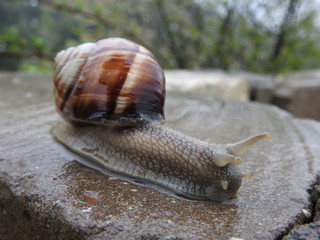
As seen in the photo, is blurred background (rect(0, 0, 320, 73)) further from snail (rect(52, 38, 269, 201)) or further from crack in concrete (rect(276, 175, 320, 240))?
crack in concrete (rect(276, 175, 320, 240))

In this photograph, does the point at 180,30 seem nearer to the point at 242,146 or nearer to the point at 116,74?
the point at 116,74

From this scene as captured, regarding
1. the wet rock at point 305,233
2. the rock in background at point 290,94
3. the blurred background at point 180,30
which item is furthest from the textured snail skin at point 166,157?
the blurred background at point 180,30

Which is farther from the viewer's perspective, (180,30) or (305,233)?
(180,30)

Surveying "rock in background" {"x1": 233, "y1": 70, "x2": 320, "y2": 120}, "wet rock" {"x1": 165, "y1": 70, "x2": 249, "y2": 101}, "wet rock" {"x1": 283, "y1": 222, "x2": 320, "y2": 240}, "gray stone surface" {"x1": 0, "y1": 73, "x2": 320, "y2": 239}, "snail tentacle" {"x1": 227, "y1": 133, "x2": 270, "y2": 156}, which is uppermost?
"snail tentacle" {"x1": 227, "y1": 133, "x2": 270, "y2": 156}

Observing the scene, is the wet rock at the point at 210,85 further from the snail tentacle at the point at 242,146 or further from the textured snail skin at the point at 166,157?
the snail tentacle at the point at 242,146

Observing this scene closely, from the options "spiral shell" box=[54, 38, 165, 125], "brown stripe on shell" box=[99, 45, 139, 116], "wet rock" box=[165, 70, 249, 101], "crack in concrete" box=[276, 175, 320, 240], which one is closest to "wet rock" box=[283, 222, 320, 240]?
"crack in concrete" box=[276, 175, 320, 240]

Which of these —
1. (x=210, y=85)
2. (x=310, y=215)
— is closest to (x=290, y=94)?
(x=210, y=85)
